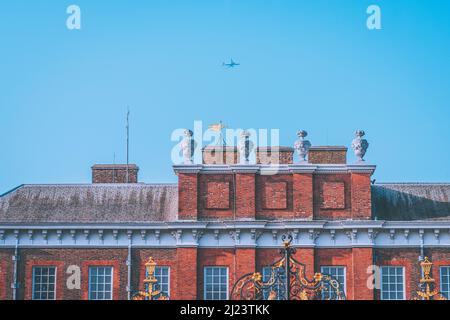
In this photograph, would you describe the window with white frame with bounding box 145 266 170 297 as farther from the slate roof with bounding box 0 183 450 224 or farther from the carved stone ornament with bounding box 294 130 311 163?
the carved stone ornament with bounding box 294 130 311 163

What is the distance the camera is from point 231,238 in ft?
146

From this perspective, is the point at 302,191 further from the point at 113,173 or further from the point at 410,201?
the point at 113,173

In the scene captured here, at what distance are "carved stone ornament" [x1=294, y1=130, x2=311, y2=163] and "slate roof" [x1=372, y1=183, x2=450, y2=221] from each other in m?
3.71

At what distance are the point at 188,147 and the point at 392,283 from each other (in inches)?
397

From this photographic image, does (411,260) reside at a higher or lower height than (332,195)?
lower

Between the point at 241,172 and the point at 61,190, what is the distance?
8175mm

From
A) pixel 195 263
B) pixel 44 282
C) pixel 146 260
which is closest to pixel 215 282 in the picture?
pixel 195 263

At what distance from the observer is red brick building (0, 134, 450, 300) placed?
145 ft

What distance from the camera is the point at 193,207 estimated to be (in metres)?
44.8

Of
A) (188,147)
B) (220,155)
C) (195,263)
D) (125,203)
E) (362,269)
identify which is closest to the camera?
(362,269)

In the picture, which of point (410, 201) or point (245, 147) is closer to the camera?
point (245, 147)
